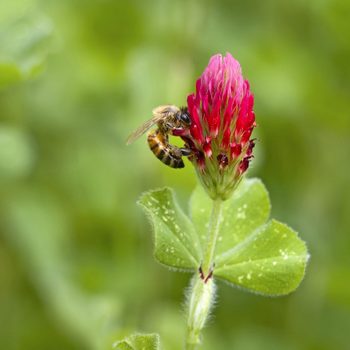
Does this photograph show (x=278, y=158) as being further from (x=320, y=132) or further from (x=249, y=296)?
(x=249, y=296)

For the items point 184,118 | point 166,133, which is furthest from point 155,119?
point 184,118

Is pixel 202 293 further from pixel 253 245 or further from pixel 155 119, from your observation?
pixel 155 119

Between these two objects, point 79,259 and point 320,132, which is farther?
point 320,132

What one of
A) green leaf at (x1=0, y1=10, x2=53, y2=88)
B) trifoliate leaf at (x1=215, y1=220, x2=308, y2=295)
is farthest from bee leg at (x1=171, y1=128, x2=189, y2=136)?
green leaf at (x1=0, y1=10, x2=53, y2=88)

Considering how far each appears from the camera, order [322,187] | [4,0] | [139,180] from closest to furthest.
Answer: [4,0] → [139,180] → [322,187]

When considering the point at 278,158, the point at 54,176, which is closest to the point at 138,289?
the point at 54,176

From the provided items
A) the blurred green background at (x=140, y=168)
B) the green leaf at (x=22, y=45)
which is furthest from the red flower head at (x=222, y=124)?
the blurred green background at (x=140, y=168)

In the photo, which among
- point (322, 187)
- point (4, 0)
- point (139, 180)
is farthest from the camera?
point (322, 187)

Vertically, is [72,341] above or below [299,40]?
below
